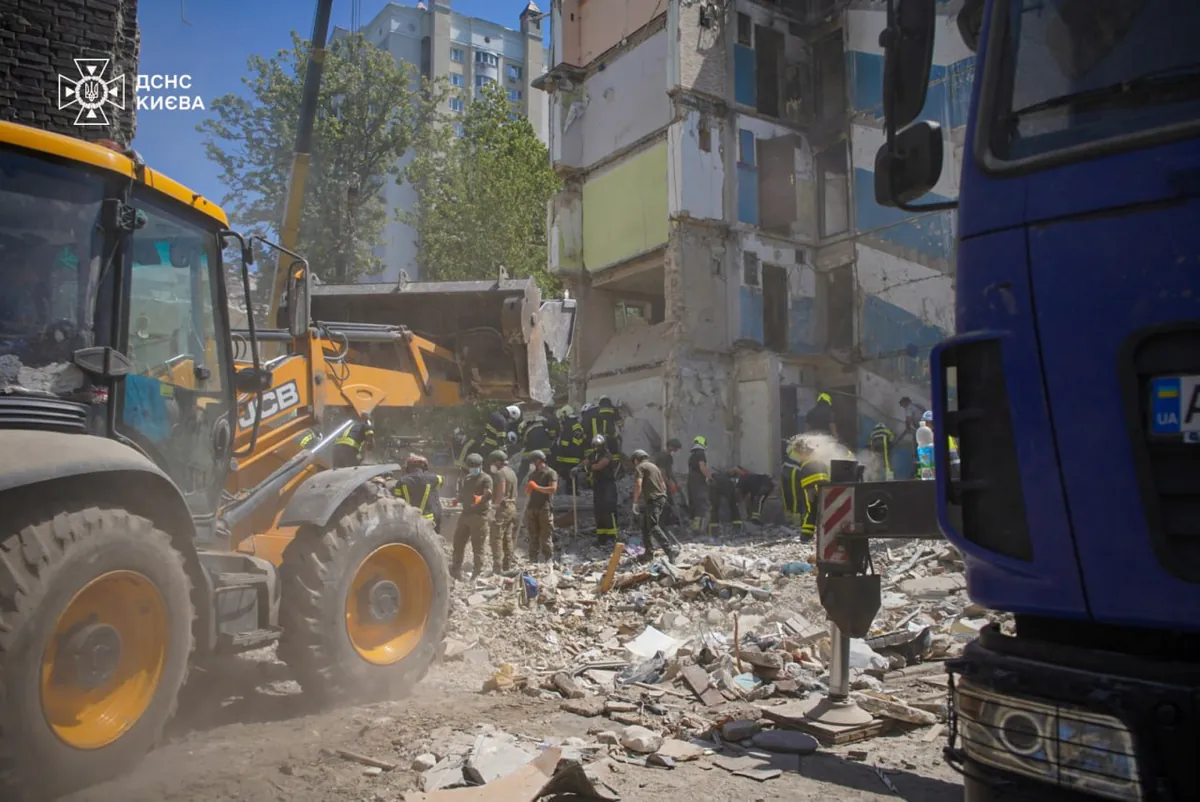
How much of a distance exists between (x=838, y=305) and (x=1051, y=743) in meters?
20.4

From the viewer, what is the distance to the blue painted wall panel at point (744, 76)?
797 inches

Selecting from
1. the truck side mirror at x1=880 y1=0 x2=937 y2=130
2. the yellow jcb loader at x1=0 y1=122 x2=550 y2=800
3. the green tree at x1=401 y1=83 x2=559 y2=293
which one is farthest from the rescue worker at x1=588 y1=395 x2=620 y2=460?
the green tree at x1=401 y1=83 x2=559 y2=293

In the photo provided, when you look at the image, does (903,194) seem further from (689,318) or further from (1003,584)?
(689,318)

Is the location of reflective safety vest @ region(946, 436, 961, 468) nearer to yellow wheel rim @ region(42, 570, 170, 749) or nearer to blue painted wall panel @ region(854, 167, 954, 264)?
yellow wheel rim @ region(42, 570, 170, 749)

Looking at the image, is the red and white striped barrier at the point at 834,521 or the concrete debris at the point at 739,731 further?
the concrete debris at the point at 739,731

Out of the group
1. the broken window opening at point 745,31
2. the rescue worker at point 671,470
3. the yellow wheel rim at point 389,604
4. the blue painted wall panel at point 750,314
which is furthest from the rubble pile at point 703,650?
the broken window opening at point 745,31

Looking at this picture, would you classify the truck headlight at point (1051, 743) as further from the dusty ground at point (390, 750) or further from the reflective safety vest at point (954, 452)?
the dusty ground at point (390, 750)

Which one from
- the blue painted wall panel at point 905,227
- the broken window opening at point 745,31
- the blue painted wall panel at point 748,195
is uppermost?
the broken window opening at point 745,31

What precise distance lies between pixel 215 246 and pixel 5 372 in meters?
1.58

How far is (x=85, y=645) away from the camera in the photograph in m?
3.65

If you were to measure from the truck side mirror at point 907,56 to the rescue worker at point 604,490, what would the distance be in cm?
1089

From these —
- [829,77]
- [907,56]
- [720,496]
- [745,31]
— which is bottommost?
[720,496]

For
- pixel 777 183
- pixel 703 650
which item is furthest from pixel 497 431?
pixel 777 183

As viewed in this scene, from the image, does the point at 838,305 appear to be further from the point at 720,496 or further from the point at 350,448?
the point at 350,448
